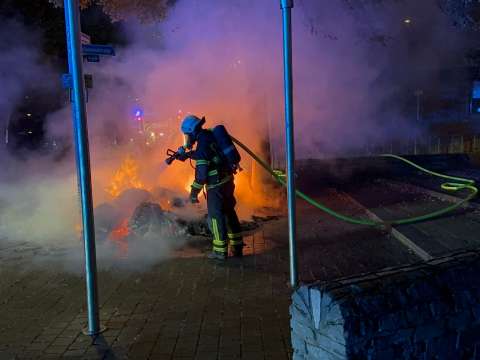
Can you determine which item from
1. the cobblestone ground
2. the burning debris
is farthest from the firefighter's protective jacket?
the burning debris

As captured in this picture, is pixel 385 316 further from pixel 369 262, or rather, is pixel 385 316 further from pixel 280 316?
pixel 369 262

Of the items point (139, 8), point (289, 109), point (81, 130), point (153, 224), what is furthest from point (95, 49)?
point (139, 8)

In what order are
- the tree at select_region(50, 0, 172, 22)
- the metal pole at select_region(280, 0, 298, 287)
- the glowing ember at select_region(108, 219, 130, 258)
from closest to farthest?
the metal pole at select_region(280, 0, 298, 287) < the glowing ember at select_region(108, 219, 130, 258) < the tree at select_region(50, 0, 172, 22)

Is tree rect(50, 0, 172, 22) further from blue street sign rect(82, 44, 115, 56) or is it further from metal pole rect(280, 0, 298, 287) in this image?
metal pole rect(280, 0, 298, 287)

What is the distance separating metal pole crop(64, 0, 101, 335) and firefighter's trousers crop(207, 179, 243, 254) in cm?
232

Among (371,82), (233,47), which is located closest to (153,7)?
(233,47)

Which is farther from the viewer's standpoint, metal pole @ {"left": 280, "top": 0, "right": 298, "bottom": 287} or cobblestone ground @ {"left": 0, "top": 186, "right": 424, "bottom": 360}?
metal pole @ {"left": 280, "top": 0, "right": 298, "bottom": 287}

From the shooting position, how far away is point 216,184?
20.1ft

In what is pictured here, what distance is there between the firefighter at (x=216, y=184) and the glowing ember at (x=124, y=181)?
3.24m

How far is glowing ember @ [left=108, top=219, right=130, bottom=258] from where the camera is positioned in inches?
254

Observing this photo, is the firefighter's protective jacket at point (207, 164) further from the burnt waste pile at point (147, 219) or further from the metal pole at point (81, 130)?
the metal pole at point (81, 130)

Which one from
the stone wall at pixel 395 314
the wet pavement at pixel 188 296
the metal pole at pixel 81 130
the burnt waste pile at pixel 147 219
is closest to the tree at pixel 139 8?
the burnt waste pile at pixel 147 219

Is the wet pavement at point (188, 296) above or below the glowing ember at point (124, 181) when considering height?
below

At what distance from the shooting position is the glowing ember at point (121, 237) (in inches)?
254
